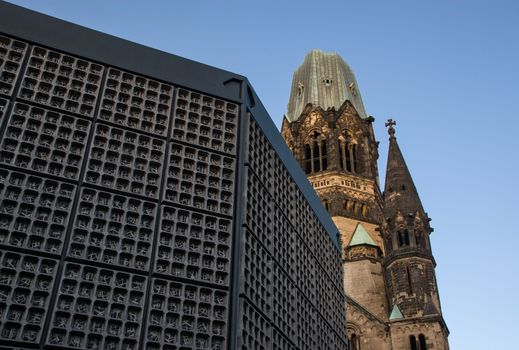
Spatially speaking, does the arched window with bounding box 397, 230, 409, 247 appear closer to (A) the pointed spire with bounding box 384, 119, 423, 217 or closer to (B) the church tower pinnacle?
(B) the church tower pinnacle

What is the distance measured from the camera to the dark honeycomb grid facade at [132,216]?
12.5 m

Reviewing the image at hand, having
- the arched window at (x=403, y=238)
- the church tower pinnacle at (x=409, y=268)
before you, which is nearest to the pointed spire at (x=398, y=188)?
the church tower pinnacle at (x=409, y=268)

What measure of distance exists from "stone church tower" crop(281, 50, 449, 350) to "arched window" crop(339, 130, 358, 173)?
0.07 meters

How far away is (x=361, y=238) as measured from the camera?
39.3 metres

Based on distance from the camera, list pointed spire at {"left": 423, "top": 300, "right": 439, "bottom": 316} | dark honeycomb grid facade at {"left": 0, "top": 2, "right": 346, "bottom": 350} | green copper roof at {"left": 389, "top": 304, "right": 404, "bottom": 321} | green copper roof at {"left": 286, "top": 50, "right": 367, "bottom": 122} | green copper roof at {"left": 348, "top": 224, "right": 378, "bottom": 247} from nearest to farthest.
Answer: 1. dark honeycomb grid facade at {"left": 0, "top": 2, "right": 346, "bottom": 350}
2. pointed spire at {"left": 423, "top": 300, "right": 439, "bottom": 316}
3. green copper roof at {"left": 389, "top": 304, "right": 404, "bottom": 321}
4. green copper roof at {"left": 348, "top": 224, "right": 378, "bottom": 247}
5. green copper roof at {"left": 286, "top": 50, "right": 367, "bottom": 122}

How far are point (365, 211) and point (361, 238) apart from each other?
4.62 metres

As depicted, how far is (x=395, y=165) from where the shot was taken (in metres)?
41.2

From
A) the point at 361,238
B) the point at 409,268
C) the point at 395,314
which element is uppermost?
the point at 361,238

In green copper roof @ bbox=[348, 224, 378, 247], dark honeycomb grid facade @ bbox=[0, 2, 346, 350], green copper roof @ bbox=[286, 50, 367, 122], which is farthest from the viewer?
green copper roof @ bbox=[286, 50, 367, 122]

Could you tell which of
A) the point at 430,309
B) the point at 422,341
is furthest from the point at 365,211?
the point at 422,341

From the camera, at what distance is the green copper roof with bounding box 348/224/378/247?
3900 centimetres

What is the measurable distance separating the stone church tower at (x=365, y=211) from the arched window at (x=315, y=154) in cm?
7

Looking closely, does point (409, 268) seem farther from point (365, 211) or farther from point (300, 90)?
point (300, 90)

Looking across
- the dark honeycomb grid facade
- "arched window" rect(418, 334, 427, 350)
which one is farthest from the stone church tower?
the dark honeycomb grid facade
